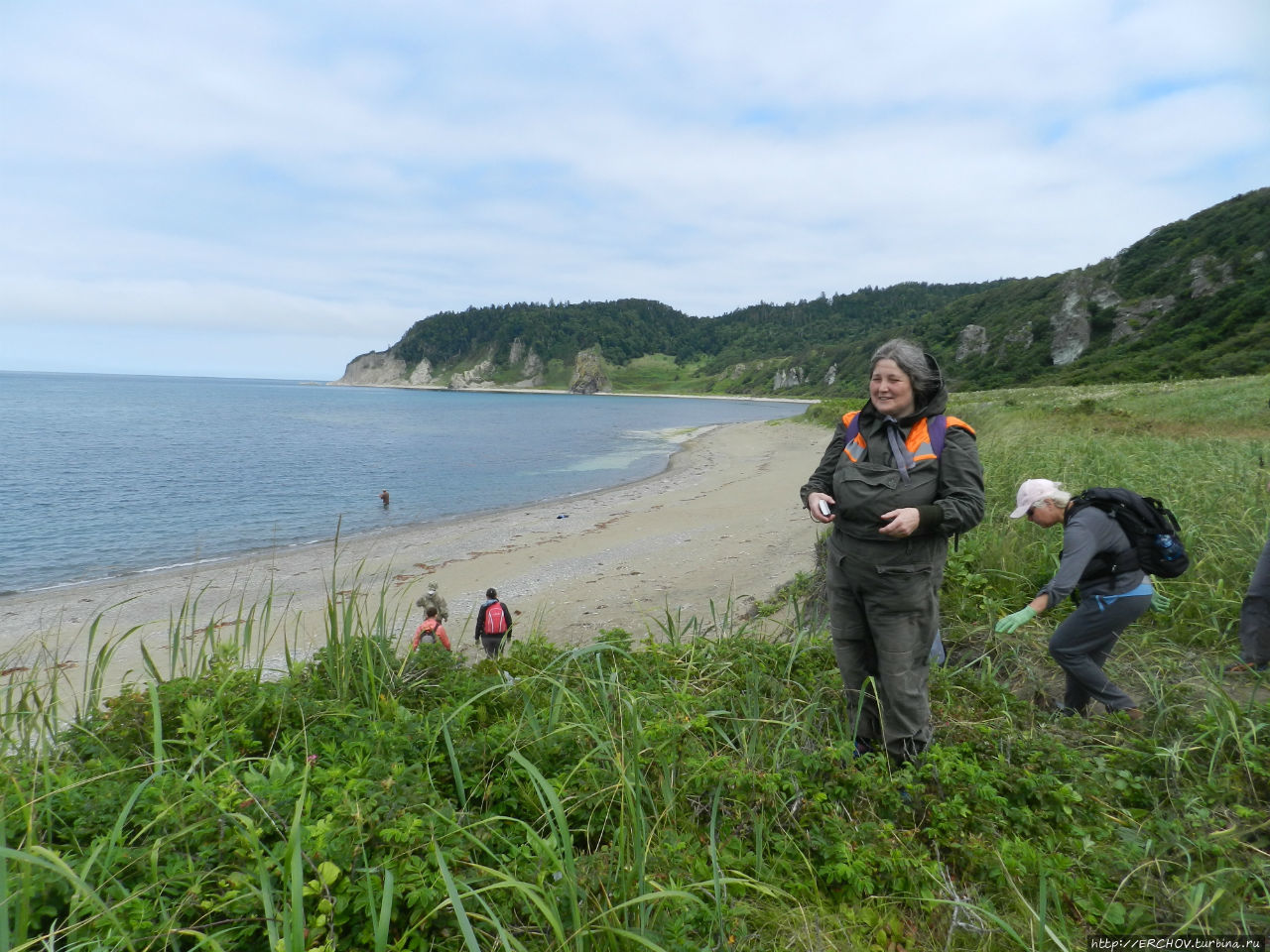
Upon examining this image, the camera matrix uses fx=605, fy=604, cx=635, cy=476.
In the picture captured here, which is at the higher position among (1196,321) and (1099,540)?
(1196,321)

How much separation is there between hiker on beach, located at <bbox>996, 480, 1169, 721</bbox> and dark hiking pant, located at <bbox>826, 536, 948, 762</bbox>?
4.06 feet

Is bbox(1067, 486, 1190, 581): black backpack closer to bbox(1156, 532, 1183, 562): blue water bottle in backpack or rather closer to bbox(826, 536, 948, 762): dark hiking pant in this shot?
bbox(1156, 532, 1183, 562): blue water bottle in backpack

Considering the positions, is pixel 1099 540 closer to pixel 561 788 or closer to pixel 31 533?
pixel 561 788

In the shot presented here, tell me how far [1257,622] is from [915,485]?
340cm

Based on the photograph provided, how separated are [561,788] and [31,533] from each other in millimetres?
22942

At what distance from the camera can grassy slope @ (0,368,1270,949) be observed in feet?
5.29

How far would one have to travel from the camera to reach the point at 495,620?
23.9 ft

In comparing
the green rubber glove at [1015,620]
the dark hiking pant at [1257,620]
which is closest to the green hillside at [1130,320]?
the dark hiking pant at [1257,620]

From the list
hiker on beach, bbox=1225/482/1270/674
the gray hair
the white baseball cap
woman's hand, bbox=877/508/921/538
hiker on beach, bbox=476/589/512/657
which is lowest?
hiker on beach, bbox=476/589/512/657

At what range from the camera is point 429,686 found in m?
3.33

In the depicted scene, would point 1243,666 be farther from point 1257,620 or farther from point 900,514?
point 900,514

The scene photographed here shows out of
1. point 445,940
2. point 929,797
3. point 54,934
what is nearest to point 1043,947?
point 929,797

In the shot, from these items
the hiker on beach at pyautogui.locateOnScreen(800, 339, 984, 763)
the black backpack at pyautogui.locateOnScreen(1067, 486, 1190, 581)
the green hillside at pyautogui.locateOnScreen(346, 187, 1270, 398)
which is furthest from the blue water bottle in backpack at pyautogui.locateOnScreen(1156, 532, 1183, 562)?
the green hillside at pyautogui.locateOnScreen(346, 187, 1270, 398)

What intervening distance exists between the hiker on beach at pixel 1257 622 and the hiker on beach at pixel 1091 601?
3.66 feet
